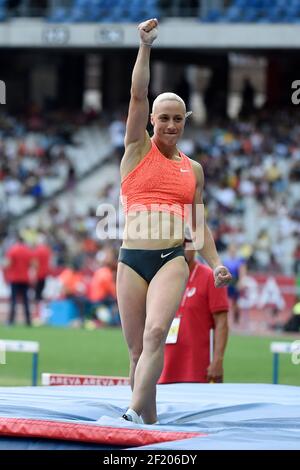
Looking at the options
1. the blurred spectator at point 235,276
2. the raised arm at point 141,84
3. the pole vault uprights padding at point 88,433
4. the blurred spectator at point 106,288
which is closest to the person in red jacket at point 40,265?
the blurred spectator at point 106,288

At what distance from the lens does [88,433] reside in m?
5.60

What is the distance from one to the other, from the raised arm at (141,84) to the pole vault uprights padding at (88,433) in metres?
1.65

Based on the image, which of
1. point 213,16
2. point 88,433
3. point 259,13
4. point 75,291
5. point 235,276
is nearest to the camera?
point 88,433

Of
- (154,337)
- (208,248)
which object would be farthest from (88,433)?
(208,248)

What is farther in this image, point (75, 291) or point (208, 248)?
point (75, 291)

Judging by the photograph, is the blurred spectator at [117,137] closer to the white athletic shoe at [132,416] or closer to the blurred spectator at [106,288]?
the blurred spectator at [106,288]

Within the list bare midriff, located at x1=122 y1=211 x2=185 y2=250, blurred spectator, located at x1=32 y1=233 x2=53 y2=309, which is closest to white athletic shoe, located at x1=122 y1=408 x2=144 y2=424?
bare midriff, located at x1=122 y1=211 x2=185 y2=250

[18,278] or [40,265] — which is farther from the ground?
[40,265]

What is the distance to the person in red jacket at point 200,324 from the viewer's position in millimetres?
8172

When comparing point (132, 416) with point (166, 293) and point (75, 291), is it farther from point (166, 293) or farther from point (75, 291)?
point (75, 291)

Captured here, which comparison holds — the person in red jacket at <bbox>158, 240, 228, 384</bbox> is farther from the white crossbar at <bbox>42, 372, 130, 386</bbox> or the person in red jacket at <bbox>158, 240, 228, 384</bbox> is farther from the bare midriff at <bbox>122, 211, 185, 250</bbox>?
the bare midriff at <bbox>122, 211, 185, 250</bbox>

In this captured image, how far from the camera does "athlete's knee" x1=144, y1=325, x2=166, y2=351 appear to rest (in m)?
6.26

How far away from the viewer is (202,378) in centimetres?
856

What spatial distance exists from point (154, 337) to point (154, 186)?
0.84m
